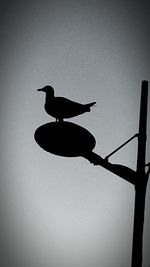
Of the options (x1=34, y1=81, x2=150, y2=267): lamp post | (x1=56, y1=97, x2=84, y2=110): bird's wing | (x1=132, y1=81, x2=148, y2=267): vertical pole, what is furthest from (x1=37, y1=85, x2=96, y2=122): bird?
(x1=132, y1=81, x2=148, y2=267): vertical pole

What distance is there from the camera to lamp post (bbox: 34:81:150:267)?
1.12 m

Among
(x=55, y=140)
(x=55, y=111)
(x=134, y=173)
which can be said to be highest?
(x=55, y=111)

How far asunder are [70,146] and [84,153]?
2.4 inches

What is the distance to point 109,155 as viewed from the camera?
46.9 inches

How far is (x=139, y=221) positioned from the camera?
111 centimetres

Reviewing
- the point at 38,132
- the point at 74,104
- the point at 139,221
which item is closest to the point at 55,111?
the point at 74,104

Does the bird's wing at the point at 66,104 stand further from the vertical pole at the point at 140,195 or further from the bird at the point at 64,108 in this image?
the vertical pole at the point at 140,195

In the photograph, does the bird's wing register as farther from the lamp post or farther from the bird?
the lamp post

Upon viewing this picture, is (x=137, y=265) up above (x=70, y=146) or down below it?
below

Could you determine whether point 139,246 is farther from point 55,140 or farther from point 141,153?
point 55,140

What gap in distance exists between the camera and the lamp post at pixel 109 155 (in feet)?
3.67

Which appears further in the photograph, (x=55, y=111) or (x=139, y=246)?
(x=55, y=111)

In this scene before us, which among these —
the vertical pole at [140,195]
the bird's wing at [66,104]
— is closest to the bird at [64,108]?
the bird's wing at [66,104]

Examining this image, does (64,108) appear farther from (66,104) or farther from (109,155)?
(109,155)
